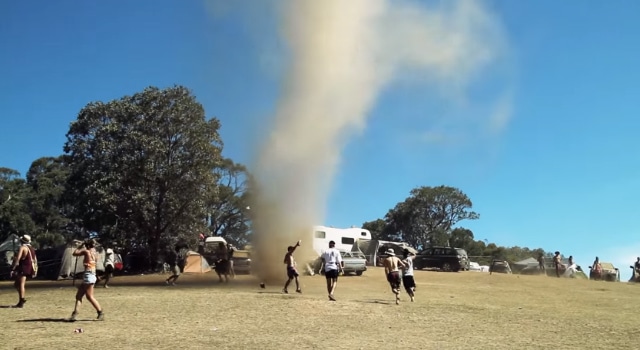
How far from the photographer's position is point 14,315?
12.9 meters

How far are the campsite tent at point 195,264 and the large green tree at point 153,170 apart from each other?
1.81m

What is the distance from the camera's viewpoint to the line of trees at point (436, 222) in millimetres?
80250

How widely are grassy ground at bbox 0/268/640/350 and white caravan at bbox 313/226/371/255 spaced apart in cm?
2061

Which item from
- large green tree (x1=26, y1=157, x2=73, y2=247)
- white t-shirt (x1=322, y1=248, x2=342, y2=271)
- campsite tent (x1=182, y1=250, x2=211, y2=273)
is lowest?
campsite tent (x1=182, y1=250, x2=211, y2=273)

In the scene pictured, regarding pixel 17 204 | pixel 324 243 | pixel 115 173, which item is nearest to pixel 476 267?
pixel 324 243

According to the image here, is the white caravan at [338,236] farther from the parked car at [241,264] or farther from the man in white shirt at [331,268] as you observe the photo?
the man in white shirt at [331,268]

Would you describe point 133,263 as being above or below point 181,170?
below

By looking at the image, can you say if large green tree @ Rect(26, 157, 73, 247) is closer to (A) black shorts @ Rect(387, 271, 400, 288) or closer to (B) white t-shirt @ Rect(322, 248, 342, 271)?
(B) white t-shirt @ Rect(322, 248, 342, 271)

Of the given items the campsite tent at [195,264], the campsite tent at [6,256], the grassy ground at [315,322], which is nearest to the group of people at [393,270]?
the grassy ground at [315,322]

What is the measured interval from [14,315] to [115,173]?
20.0 meters

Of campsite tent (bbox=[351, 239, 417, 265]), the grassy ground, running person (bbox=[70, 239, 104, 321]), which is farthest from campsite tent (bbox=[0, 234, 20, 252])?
campsite tent (bbox=[351, 239, 417, 265])

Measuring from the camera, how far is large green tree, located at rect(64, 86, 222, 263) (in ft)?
105

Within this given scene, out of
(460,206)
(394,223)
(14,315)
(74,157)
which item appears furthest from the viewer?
(394,223)

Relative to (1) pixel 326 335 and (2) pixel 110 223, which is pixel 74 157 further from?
(1) pixel 326 335
